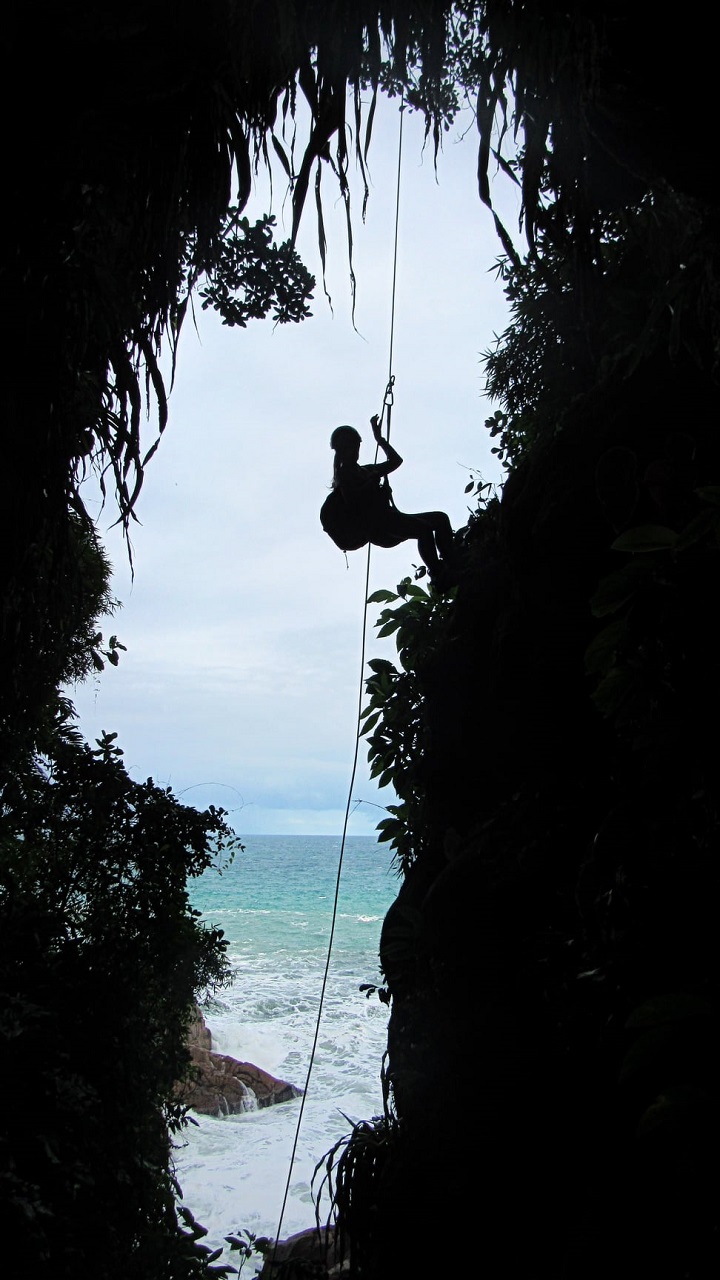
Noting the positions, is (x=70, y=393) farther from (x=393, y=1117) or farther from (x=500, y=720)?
(x=393, y=1117)

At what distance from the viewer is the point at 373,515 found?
179 inches

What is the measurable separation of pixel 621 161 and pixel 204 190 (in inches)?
47.6

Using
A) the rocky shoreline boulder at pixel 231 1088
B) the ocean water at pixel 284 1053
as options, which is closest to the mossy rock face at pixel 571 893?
the ocean water at pixel 284 1053

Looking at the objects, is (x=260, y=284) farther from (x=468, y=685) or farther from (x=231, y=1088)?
(x=231, y=1088)

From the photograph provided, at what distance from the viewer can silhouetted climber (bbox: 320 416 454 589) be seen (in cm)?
443

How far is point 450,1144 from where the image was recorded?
→ 11.9 feet

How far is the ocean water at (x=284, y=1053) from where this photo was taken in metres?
9.66

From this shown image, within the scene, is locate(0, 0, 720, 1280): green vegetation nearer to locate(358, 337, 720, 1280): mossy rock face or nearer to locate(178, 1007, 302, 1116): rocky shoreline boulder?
locate(358, 337, 720, 1280): mossy rock face

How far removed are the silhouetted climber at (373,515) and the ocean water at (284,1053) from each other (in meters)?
2.05

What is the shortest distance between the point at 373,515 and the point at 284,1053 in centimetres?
1409

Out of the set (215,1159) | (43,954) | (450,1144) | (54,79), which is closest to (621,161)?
(54,79)

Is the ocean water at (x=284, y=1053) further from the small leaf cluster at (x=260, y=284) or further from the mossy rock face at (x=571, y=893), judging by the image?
the small leaf cluster at (x=260, y=284)

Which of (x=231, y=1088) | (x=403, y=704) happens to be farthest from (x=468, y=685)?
(x=231, y=1088)

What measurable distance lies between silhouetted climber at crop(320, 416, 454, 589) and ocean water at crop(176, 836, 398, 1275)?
6.73ft
